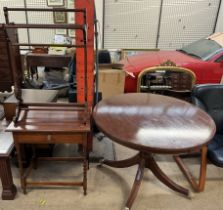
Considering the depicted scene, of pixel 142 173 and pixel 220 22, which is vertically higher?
pixel 220 22

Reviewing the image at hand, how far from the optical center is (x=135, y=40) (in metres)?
4.57

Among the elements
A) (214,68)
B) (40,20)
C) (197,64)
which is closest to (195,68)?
(197,64)

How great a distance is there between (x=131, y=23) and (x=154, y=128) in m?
3.52

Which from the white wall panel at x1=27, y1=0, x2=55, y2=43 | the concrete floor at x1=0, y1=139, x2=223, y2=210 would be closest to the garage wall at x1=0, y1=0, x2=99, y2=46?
the white wall panel at x1=27, y1=0, x2=55, y2=43

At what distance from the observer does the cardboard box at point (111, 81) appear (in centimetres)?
282

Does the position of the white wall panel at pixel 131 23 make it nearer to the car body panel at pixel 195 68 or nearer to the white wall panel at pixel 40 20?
the white wall panel at pixel 40 20

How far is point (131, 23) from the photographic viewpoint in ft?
14.6

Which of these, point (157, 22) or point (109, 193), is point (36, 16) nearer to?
point (157, 22)

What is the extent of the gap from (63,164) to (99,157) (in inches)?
14.6

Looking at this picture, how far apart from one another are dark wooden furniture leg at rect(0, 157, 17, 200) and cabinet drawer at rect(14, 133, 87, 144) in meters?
0.22

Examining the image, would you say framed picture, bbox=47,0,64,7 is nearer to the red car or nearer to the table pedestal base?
the red car

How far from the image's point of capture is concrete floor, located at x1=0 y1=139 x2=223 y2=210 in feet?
5.57

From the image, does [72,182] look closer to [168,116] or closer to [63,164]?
[63,164]

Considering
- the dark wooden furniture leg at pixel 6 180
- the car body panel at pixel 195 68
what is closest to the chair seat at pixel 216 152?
the car body panel at pixel 195 68
